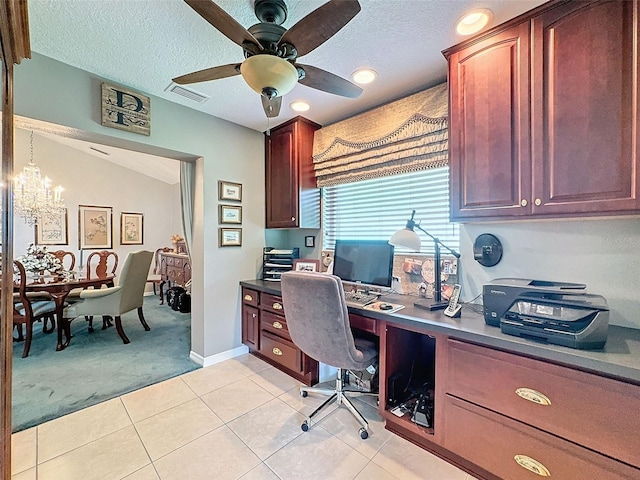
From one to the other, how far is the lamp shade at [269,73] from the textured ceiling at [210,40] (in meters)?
0.43

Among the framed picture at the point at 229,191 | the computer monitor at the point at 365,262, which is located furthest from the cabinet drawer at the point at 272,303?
the framed picture at the point at 229,191

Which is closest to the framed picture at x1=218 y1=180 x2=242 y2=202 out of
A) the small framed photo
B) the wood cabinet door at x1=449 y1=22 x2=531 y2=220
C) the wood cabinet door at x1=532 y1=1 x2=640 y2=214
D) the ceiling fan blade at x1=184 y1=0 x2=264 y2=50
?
the small framed photo

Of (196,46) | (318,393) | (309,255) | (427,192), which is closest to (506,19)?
(427,192)

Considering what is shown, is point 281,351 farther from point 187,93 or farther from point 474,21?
point 474,21

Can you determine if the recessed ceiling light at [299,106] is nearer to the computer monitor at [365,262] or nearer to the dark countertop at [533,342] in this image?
the computer monitor at [365,262]

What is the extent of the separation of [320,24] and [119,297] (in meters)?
3.66

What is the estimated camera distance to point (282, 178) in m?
2.90

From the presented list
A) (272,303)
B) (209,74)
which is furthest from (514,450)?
(209,74)

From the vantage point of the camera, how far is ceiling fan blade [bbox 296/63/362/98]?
4.66ft

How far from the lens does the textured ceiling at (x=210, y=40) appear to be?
137 centimetres

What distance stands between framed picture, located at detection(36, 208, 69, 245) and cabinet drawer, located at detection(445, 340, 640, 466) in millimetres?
6691

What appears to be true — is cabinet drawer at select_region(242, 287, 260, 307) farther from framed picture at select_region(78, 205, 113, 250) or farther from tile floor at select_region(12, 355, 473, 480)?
framed picture at select_region(78, 205, 113, 250)

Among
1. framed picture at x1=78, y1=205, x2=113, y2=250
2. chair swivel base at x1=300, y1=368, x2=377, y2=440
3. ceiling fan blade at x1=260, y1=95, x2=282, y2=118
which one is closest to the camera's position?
ceiling fan blade at x1=260, y1=95, x2=282, y2=118

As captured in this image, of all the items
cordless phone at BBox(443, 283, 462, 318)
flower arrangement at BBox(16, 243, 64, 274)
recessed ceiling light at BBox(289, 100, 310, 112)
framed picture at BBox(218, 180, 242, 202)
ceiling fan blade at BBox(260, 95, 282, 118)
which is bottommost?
cordless phone at BBox(443, 283, 462, 318)
